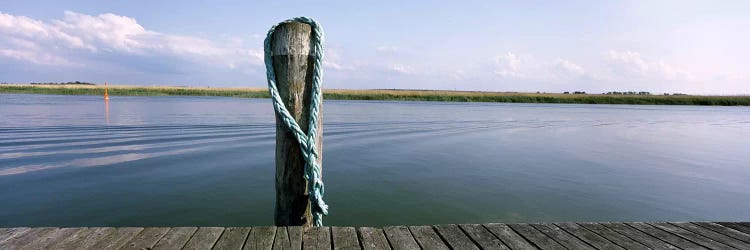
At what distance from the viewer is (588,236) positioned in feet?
11.6

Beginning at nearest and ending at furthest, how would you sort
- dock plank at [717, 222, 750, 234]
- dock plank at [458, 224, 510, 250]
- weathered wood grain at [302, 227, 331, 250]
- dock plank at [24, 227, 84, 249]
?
dock plank at [24, 227, 84, 249]
weathered wood grain at [302, 227, 331, 250]
dock plank at [458, 224, 510, 250]
dock plank at [717, 222, 750, 234]

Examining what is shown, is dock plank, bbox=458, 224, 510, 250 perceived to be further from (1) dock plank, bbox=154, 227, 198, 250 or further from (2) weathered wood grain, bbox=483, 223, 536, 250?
(1) dock plank, bbox=154, 227, 198, 250

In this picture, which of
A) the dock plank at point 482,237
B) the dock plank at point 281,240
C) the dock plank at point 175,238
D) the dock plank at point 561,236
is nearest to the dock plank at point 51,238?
the dock plank at point 175,238

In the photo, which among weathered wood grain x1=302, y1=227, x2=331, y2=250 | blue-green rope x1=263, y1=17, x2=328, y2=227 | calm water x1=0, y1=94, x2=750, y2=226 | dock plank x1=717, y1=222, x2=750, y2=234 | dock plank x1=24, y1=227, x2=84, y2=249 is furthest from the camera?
calm water x1=0, y1=94, x2=750, y2=226

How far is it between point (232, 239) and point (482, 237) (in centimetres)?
192

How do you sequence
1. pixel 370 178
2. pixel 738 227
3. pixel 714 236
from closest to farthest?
pixel 714 236, pixel 738 227, pixel 370 178

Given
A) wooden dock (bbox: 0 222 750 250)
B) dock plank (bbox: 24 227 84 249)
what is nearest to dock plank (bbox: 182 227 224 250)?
wooden dock (bbox: 0 222 750 250)

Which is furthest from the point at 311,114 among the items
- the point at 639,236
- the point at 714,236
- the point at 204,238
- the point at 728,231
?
the point at 728,231

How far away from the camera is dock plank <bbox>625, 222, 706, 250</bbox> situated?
338 cm

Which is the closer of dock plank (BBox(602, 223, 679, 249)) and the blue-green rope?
dock plank (BBox(602, 223, 679, 249))

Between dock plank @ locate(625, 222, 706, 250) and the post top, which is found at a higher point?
the post top

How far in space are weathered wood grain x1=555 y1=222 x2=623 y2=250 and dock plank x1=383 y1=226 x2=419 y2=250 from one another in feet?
4.48

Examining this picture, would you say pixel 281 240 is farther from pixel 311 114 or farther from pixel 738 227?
pixel 738 227

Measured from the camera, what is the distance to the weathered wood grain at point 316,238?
3168mm
